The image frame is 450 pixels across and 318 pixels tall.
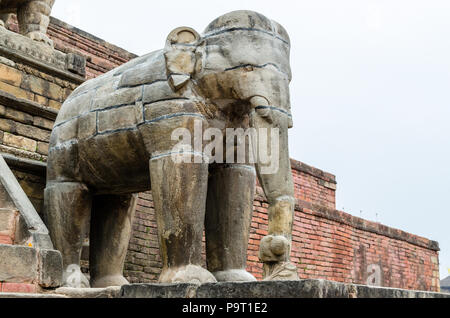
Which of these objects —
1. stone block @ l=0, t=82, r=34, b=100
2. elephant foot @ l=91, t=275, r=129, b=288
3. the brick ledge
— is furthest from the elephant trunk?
the brick ledge

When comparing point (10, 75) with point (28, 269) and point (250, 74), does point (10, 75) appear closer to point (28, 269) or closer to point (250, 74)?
point (28, 269)

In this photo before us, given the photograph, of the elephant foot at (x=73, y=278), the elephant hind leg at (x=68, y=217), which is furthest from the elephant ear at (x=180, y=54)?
the elephant foot at (x=73, y=278)

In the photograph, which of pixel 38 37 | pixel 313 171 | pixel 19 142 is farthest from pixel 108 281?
pixel 313 171

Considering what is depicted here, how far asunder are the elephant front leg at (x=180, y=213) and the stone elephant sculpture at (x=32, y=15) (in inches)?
112

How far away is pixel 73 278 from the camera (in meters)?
4.04

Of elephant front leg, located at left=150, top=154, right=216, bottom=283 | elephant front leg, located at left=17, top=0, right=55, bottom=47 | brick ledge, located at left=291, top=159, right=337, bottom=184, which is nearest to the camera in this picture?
elephant front leg, located at left=150, top=154, right=216, bottom=283

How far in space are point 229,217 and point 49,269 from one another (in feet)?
3.79

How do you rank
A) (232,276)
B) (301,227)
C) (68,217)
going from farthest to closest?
(301,227) < (68,217) < (232,276)

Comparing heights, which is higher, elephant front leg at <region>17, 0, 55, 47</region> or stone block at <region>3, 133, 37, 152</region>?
elephant front leg at <region>17, 0, 55, 47</region>

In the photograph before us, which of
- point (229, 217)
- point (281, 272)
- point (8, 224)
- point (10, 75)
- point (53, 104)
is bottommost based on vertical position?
point (281, 272)

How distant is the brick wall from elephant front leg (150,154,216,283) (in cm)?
160

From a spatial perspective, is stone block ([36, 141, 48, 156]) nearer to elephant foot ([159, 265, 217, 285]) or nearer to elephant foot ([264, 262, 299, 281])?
elephant foot ([159, 265, 217, 285])

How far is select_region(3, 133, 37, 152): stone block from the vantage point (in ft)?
16.8

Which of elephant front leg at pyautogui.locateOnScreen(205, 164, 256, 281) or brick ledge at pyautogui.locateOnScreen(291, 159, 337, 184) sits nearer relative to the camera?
elephant front leg at pyautogui.locateOnScreen(205, 164, 256, 281)
